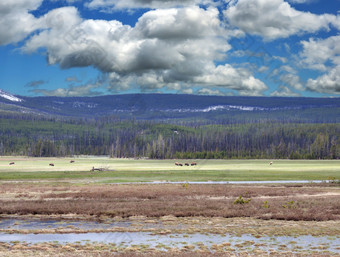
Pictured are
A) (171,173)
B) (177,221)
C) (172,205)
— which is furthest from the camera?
(171,173)

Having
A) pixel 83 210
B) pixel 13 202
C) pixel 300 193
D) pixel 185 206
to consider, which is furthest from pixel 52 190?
pixel 300 193

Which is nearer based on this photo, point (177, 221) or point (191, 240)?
point (191, 240)

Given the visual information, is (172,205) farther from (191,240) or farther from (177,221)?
(191,240)

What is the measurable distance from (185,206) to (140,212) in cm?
496

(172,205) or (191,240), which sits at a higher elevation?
(172,205)

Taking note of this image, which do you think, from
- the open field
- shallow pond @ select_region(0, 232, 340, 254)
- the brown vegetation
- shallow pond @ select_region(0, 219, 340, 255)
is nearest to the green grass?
the brown vegetation

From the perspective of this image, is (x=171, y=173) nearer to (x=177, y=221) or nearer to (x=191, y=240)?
(x=177, y=221)

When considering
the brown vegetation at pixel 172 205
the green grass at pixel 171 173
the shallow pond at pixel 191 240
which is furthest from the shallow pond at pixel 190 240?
the green grass at pixel 171 173

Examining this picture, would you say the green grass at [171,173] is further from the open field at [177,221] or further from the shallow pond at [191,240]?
the shallow pond at [191,240]

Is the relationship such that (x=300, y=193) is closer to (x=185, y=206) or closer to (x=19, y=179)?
(x=185, y=206)

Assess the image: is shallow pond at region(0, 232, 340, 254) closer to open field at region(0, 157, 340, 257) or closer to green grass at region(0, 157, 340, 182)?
open field at region(0, 157, 340, 257)

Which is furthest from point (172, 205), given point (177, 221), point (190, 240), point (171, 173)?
point (171, 173)

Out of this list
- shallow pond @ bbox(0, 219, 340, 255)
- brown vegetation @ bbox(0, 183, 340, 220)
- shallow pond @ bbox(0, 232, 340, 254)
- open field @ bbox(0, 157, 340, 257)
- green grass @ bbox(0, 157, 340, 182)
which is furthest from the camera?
green grass @ bbox(0, 157, 340, 182)

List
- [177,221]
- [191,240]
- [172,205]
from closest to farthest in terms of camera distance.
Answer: [191,240] < [177,221] < [172,205]
